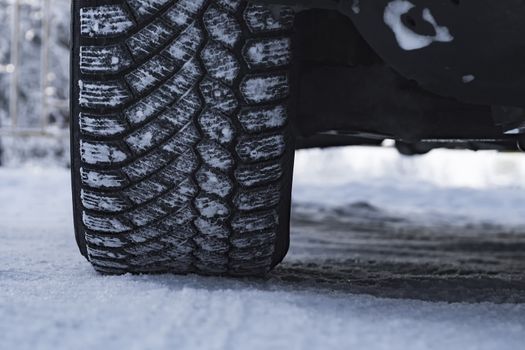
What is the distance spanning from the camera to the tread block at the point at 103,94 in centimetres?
110

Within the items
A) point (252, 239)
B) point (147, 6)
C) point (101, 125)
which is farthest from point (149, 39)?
point (252, 239)

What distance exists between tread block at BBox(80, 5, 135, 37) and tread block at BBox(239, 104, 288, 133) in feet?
0.71

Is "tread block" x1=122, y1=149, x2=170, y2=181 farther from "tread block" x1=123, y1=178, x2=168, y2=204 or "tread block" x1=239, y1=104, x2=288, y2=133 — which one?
"tread block" x1=239, y1=104, x2=288, y2=133

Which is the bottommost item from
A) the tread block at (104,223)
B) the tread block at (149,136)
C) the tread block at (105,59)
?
the tread block at (104,223)

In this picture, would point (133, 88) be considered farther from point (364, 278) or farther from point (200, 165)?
point (364, 278)

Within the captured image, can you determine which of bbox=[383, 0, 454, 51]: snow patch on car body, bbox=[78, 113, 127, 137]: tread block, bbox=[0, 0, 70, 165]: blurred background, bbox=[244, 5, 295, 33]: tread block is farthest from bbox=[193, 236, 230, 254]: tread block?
bbox=[0, 0, 70, 165]: blurred background

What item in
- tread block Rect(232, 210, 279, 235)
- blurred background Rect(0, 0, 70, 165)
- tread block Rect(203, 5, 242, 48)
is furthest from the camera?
blurred background Rect(0, 0, 70, 165)

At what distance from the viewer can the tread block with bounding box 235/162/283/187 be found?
114 cm

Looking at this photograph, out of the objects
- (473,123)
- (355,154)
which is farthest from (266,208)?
(355,154)

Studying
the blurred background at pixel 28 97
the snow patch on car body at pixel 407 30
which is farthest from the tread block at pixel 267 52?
the blurred background at pixel 28 97

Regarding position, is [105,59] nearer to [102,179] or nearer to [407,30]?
[102,179]

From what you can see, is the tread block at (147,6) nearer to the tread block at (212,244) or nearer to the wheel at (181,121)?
the wheel at (181,121)

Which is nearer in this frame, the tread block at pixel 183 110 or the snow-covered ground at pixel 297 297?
the snow-covered ground at pixel 297 297

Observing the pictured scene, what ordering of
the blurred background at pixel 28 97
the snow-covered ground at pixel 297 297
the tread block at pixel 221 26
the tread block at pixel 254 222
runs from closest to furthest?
1. the snow-covered ground at pixel 297 297
2. the tread block at pixel 221 26
3. the tread block at pixel 254 222
4. the blurred background at pixel 28 97
